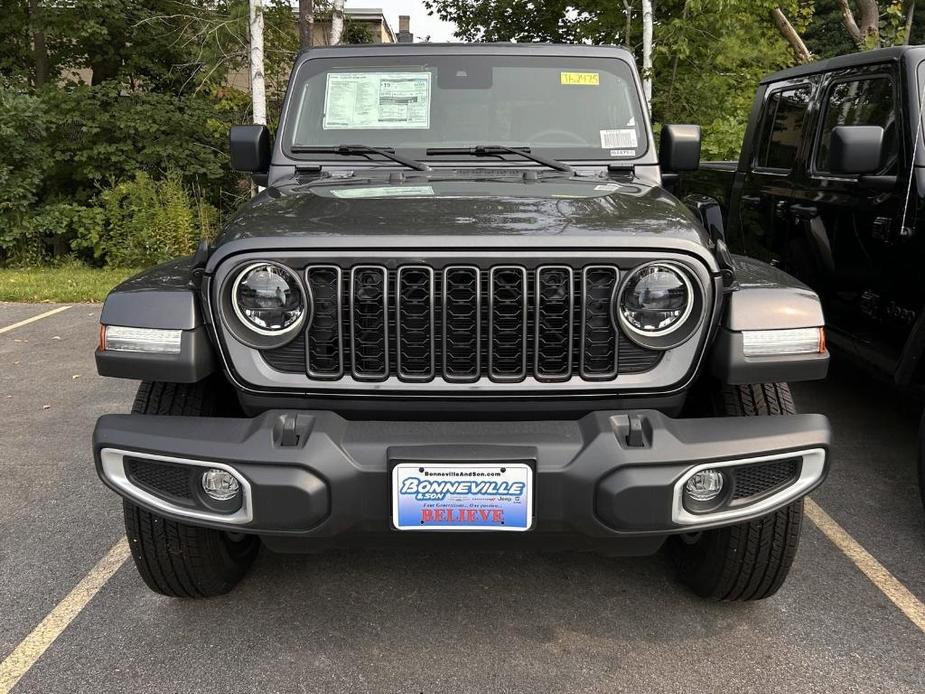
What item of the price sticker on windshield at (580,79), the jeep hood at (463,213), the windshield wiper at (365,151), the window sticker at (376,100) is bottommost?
the jeep hood at (463,213)

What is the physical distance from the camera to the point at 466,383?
2326mm

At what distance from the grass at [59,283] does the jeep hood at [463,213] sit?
6.75 m

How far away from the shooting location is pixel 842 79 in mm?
4441

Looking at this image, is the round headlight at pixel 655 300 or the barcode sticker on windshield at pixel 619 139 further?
the barcode sticker on windshield at pixel 619 139

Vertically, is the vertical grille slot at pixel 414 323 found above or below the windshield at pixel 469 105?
below

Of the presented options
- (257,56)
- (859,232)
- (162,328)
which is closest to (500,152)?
(162,328)

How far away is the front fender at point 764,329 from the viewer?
2.30 meters

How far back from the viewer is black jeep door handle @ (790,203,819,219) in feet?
14.8

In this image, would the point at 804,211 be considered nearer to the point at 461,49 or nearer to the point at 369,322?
the point at 461,49

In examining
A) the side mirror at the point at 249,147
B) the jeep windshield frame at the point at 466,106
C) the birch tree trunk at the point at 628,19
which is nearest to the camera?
the jeep windshield frame at the point at 466,106

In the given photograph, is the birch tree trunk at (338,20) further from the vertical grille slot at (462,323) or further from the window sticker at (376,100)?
the vertical grille slot at (462,323)

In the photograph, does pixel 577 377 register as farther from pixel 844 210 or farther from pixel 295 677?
pixel 844 210

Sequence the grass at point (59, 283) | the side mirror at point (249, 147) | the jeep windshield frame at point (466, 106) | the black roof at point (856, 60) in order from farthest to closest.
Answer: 1. the grass at point (59, 283)
2. the black roof at point (856, 60)
3. the side mirror at point (249, 147)
4. the jeep windshield frame at point (466, 106)

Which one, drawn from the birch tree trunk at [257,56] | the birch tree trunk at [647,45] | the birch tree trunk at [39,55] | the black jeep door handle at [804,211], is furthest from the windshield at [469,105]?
the birch tree trunk at [39,55]
